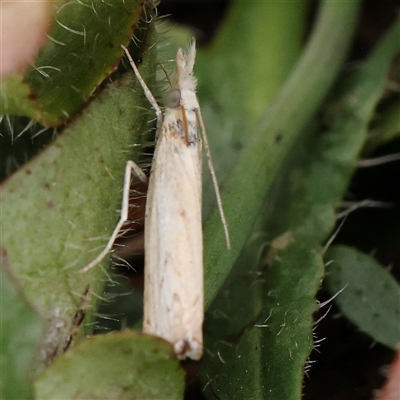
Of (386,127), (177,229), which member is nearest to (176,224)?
(177,229)

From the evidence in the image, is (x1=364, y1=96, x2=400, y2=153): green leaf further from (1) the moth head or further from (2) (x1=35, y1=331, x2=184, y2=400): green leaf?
(2) (x1=35, y1=331, x2=184, y2=400): green leaf

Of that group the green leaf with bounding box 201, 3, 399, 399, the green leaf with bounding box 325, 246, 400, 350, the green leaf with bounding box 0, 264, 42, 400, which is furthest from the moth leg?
the green leaf with bounding box 325, 246, 400, 350

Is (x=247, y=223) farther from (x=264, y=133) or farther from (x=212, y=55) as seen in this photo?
(x=212, y=55)

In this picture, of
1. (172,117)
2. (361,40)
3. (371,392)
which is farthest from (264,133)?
(361,40)

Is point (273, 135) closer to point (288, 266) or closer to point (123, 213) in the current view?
point (288, 266)

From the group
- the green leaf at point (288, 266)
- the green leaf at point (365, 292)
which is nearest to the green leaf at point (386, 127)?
the green leaf at point (288, 266)

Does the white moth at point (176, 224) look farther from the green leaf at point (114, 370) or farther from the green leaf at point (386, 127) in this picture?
the green leaf at point (386, 127)
